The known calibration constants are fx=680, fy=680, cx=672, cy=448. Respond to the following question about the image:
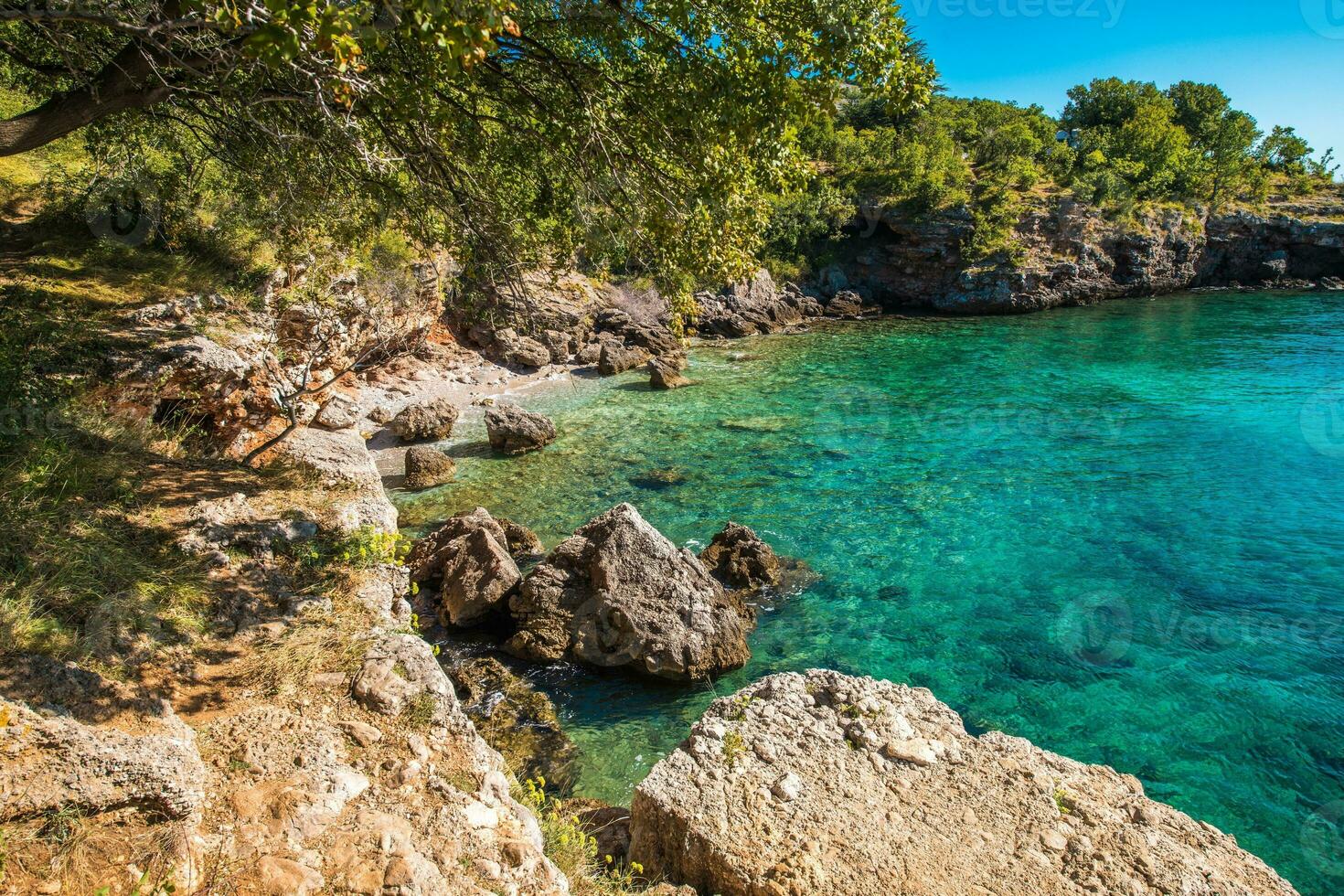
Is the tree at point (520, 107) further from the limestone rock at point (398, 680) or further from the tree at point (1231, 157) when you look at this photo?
the tree at point (1231, 157)

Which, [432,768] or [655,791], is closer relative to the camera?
[432,768]

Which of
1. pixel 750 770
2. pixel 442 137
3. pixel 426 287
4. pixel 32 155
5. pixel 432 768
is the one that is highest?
pixel 32 155

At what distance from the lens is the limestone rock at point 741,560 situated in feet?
39.7

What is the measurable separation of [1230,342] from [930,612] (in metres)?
33.0

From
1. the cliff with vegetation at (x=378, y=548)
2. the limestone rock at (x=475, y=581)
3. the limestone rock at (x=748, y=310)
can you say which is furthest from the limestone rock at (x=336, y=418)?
the limestone rock at (x=748, y=310)

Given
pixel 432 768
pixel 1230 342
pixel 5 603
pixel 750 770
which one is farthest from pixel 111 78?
pixel 1230 342

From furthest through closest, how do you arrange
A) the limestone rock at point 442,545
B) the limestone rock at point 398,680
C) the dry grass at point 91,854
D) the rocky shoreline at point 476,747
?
1. the limestone rock at point 442,545
2. the limestone rock at point 398,680
3. the rocky shoreline at point 476,747
4. the dry grass at point 91,854

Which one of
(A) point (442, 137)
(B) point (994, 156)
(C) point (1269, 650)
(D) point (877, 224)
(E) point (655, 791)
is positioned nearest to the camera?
(E) point (655, 791)

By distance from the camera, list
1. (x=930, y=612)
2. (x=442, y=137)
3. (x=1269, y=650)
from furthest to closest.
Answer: (x=930, y=612) < (x=1269, y=650) < (x=442, y=137)

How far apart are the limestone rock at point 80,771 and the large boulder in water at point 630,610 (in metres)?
6.18

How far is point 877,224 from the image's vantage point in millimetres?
51500

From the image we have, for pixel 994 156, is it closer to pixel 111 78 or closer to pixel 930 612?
pixel 930 612

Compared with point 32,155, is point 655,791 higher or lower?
lower

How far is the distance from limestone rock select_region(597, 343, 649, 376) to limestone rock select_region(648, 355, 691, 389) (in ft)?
5.68
